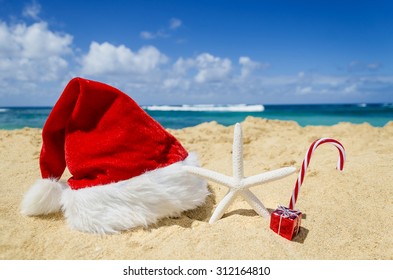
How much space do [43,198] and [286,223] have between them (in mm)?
1822

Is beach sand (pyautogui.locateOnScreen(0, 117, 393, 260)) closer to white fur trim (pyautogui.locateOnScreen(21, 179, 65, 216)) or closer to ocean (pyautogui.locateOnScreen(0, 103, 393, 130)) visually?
white fur trim (pyautogui.locateOnScreen(21, 179, 65, 216))

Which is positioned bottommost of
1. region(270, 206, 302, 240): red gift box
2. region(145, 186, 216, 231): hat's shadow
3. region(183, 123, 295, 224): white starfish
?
region(145, 186, 216, 231): hat's shadow

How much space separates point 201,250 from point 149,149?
833 mm

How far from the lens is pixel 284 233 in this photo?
6.09ft

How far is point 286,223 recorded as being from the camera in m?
1.83

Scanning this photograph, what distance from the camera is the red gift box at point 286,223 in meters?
1.82

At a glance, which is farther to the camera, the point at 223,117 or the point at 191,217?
the point at 223,117

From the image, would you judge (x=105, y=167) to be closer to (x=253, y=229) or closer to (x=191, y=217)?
(x=191, y=217)

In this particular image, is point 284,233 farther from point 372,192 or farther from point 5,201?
point 5,201

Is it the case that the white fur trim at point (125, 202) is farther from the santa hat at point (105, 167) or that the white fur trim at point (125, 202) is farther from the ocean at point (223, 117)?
the ocean at point (223, 117)

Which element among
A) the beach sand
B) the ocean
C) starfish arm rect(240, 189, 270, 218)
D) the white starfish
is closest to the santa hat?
the beach sand

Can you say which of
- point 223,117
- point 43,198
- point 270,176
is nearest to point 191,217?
point 270,176

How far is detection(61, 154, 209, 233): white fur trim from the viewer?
196cm
